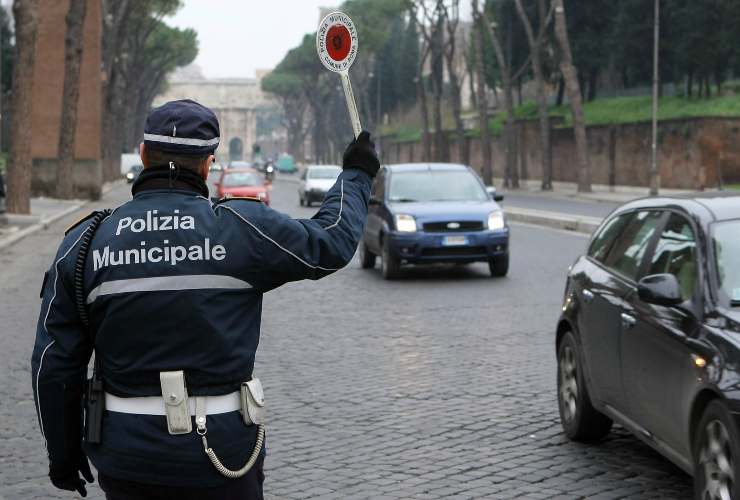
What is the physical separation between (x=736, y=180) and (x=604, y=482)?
45.8 meters

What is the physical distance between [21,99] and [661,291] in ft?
82.4

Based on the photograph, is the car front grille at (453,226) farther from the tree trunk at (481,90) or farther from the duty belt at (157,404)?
the tree trunk at (481,90)

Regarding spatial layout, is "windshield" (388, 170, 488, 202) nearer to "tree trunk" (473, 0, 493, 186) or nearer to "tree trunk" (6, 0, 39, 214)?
"tree trunk" (6, 0, 39, 214)

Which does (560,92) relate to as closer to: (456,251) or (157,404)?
(456,251)

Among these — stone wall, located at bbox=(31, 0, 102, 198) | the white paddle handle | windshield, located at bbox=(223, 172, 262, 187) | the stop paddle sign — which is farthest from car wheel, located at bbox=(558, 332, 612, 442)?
stone wall, located at bbox=(31, 0, 102, 198)

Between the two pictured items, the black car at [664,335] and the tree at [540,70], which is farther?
the tree at [540,70]

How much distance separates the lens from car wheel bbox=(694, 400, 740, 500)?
5.04 meters

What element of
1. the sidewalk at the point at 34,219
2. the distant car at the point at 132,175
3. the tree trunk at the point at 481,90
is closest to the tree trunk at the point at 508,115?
the tree trunk at the point at 481,90

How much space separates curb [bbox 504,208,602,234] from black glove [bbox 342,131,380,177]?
22675mm

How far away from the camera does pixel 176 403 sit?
3242mm

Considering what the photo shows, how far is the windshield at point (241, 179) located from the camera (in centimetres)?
3959

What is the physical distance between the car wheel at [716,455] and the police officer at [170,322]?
2.19 m

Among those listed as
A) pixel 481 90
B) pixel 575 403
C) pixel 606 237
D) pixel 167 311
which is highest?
pixel 481 90

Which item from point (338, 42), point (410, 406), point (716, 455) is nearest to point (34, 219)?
point (410, 406)
